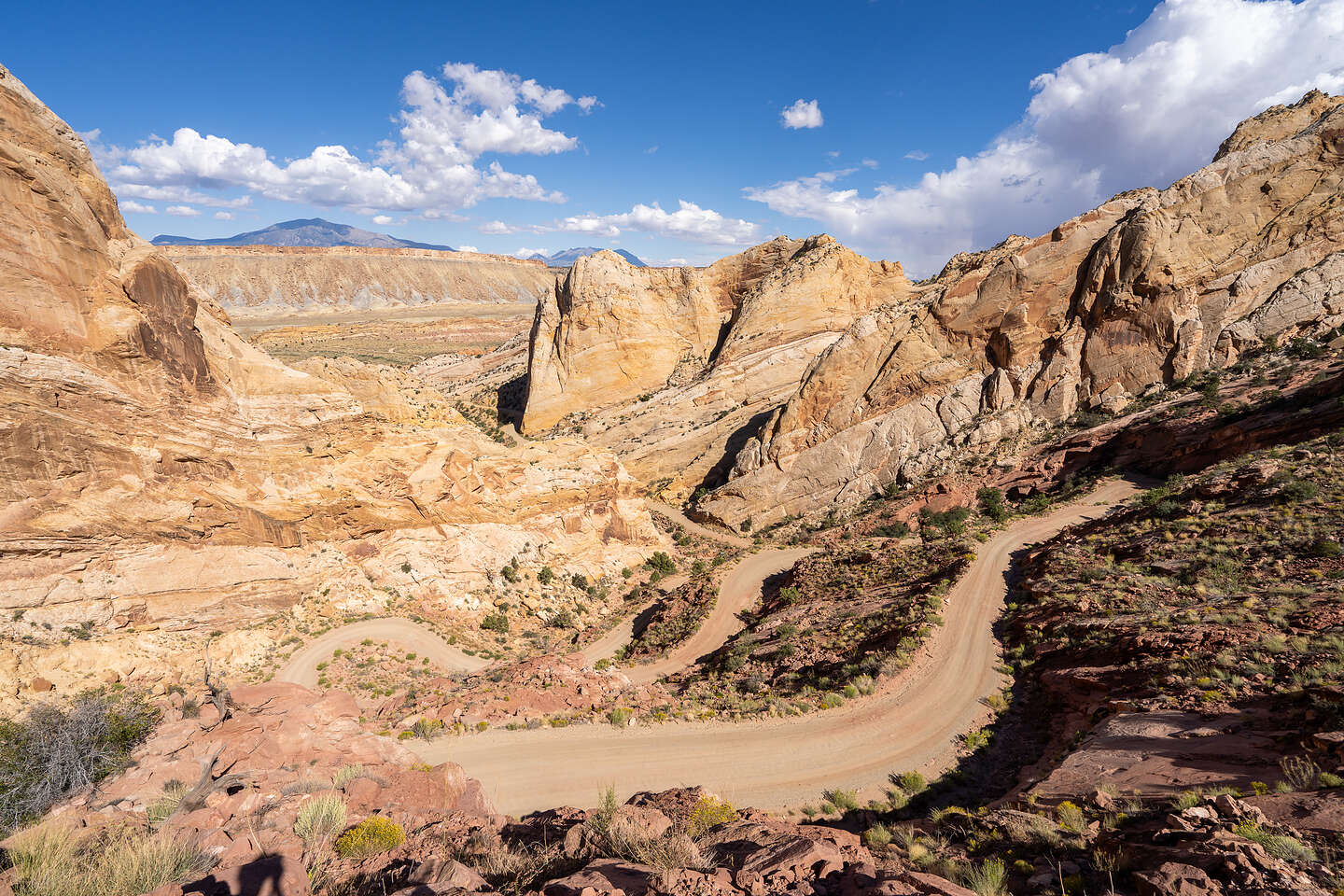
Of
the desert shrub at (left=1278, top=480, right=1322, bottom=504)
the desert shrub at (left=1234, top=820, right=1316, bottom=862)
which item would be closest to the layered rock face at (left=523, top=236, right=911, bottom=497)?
the desert shrub at (left=1278, top=480, right=1322, bottom=504)

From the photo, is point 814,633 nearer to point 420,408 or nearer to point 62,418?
point 420,408

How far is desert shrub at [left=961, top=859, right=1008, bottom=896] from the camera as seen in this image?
6734 mm

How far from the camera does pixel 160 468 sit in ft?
61.1

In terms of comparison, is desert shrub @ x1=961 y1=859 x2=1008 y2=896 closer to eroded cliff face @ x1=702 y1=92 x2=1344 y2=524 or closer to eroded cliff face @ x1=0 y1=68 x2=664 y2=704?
eroded cliff face @ x1=0 y1=68 x2=664 y2=704

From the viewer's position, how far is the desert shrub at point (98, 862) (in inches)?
240

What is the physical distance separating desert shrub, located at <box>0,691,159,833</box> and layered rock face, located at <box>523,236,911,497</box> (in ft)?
118

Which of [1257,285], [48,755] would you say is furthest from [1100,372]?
[48,755]

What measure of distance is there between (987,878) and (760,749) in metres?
8.08

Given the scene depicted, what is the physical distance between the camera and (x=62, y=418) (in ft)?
54.2

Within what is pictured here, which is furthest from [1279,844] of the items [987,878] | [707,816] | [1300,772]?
[707,816]

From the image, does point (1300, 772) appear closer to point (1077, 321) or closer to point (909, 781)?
point (909, 781)

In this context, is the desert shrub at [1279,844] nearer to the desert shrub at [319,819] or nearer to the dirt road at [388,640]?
the desert shrub at [319,819]

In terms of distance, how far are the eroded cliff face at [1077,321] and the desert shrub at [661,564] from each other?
7423mm

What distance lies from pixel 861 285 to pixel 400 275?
591 ft
